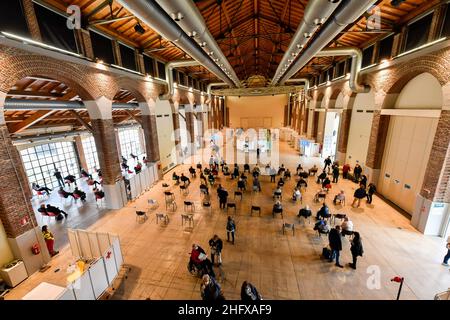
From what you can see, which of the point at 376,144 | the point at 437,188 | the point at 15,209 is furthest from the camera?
the point at 376,144

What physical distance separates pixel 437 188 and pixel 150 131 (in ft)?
50.9

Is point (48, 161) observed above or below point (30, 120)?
below

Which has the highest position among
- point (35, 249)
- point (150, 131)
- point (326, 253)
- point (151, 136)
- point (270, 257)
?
point (150, 131)

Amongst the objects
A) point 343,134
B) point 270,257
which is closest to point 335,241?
point 270,257

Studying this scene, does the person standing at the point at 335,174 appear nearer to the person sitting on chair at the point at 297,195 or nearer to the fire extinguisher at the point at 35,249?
the person sitting on chair at the point at 297,195

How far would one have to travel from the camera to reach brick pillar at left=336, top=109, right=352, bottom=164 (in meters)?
15.7

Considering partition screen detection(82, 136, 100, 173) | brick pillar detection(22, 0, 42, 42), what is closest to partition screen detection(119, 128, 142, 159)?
partition screen detection(82, 136, 100, 173)

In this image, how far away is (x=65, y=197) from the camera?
12539 mm

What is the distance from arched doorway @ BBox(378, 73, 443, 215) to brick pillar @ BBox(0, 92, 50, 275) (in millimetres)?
15234

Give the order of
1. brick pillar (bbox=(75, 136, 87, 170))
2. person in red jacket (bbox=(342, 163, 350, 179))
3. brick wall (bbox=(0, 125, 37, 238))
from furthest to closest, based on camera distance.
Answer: brick pillar (bbox=(75, 136, 87, 170)) → person in red jacket (bbox=(342, 163, 350, 179)) → brick wall (bbox=(0, 125, 37, 238))

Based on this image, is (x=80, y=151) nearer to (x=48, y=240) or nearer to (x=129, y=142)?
(x=129, y=142)

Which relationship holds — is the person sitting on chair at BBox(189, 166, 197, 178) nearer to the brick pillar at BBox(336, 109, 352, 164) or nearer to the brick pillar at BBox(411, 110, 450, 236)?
the brick pillar at BBox(336, 109, 352, 164)

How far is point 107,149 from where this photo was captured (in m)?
10.6

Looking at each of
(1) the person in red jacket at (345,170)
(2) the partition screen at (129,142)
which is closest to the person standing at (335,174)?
(1) the person in red jacket at (345,170)
